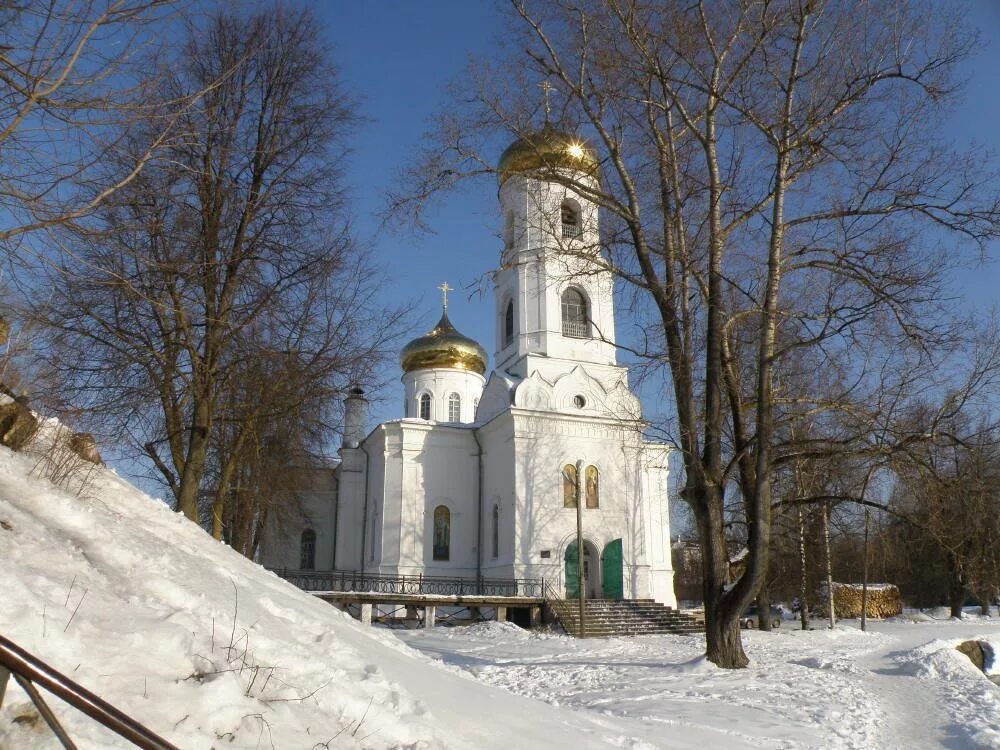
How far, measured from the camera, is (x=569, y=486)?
993 inches

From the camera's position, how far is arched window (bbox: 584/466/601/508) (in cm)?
2547

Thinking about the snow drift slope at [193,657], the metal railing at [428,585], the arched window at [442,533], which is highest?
the arched window at [442,533]

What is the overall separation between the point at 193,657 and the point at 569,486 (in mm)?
21786

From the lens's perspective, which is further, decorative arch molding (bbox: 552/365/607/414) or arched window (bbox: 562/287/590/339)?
arched window (bbox: 562/287/590/339)

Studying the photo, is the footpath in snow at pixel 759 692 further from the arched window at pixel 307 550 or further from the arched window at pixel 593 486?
the arched window at pixel 307 550

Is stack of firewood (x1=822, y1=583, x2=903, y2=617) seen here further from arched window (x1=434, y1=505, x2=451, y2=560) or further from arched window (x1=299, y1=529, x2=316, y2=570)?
arched window (x1=299, y1=529, x2=316, y2=570)

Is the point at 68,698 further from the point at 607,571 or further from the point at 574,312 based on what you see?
the point at 574,312

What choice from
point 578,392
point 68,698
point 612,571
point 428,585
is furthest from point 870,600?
point 68,698

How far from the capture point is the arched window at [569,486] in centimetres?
2506

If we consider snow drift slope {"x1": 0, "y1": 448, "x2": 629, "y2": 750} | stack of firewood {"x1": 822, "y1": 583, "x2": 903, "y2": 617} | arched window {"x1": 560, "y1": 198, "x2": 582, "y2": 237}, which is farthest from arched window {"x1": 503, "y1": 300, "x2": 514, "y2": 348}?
snow drift slope {"x1": 0, "y1": 448, "x2": 629, "y2": 750}

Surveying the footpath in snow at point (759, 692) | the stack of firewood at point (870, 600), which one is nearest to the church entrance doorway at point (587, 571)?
the footpath in snow at point (759, 692)

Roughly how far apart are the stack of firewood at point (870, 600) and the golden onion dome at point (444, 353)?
15975 millimetres

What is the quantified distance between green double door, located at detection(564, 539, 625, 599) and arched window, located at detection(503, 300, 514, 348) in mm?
7615

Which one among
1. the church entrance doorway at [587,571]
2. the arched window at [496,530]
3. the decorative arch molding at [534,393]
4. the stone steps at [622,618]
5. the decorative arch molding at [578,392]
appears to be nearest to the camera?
the stone steps at [622,618]
